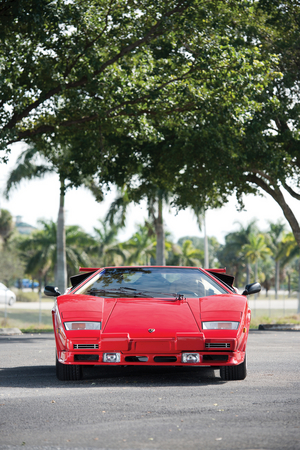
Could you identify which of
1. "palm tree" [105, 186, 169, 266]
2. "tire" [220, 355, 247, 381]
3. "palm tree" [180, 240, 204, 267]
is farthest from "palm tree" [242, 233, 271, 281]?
"tire" [220, 355, 247, 381]

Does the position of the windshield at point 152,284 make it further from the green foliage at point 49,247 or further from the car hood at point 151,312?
the green foliage at point 49,247

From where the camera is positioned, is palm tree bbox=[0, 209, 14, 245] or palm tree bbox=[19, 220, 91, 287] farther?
palm tree bbox=[0, 209, 14, 245]

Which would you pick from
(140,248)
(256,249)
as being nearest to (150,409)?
(140,248)

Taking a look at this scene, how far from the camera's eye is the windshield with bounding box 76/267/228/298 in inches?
261

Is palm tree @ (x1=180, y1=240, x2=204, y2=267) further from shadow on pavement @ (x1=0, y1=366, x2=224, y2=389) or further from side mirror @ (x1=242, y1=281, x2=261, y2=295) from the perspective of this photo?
side mirror @ (x1=242, y1=281, x2=261, y2=295)

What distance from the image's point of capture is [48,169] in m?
28.3

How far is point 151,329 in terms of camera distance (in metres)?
5.89

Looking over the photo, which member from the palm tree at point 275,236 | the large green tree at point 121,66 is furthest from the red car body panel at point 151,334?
the palm tree at point 275,236

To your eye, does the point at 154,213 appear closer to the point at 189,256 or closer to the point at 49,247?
the point at 49,247

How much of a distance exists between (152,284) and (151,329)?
100 centimetres

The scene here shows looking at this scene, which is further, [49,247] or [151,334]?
[49,247]

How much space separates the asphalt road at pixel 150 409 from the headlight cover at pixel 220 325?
0.59 meters

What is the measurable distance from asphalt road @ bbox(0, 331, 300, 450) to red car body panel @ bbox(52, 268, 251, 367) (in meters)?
0.31

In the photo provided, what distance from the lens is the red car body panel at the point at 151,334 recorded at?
5.83 m
